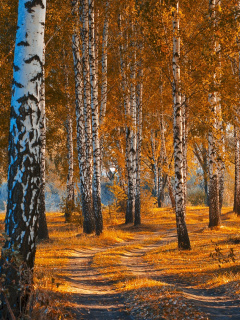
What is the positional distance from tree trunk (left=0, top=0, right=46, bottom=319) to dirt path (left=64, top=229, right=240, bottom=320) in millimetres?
1928

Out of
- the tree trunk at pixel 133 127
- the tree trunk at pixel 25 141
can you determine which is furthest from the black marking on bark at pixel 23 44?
the tree trunk at pixel 133 127

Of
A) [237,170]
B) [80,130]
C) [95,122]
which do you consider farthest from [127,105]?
[237,170]

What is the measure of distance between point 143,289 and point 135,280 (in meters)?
0.93

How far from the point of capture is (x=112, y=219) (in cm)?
2195

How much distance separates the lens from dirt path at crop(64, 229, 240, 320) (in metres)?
6.16

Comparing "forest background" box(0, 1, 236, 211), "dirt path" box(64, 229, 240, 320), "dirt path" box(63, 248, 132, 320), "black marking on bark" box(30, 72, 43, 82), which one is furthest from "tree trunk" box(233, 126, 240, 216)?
"black marking on bark" box(30, 72, 43, 82)

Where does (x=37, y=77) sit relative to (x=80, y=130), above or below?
below

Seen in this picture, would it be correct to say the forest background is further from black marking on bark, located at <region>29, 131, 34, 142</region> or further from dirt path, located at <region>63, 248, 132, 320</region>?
dirt path, located at <region>63, 248, 132, 320</region>

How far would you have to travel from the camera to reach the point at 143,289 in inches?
289

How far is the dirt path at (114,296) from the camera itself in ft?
20.2

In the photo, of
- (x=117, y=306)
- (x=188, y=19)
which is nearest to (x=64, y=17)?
(x=188, y=19)

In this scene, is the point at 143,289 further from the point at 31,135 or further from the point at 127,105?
the point at 127,105

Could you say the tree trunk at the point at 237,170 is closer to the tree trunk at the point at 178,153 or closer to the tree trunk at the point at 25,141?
the tree trunk at the point at 178,153

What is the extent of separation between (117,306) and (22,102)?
4.30 metres
